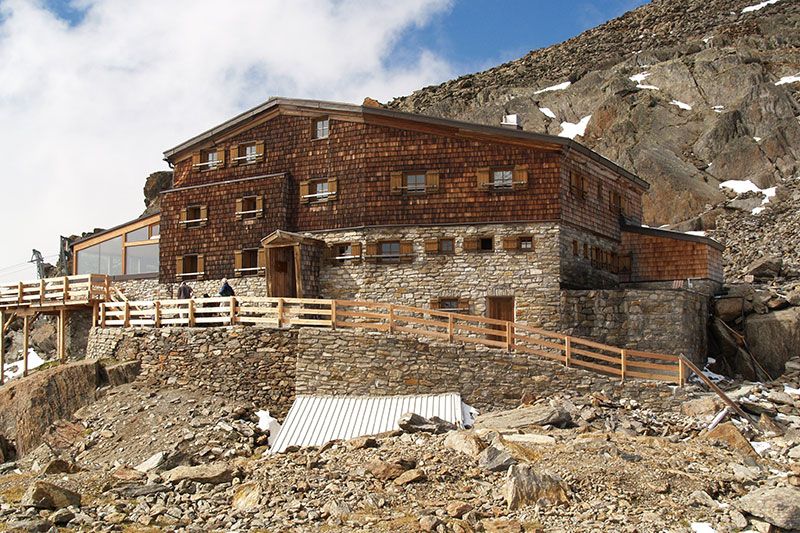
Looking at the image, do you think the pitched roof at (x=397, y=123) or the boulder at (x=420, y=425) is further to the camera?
the pitched roof at (x=397, y=123)

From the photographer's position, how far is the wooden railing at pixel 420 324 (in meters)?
22.0

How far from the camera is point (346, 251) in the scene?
2819 centimetres

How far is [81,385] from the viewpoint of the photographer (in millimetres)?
24812

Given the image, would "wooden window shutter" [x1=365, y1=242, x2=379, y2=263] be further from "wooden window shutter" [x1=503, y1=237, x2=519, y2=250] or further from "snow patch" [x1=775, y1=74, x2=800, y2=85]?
"snow patch" [x1=775, y1=74, x2=800, y2=85]

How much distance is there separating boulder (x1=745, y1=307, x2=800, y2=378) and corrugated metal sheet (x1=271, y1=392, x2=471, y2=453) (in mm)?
12139

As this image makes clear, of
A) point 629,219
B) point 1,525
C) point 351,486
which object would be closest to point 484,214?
point 629,219

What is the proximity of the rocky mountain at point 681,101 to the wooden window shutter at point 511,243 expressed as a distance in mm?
22134

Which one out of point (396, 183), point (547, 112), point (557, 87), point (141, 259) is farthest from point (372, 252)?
point (557, 87)

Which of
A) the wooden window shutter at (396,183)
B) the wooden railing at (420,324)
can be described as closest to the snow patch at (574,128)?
the wooden window shutter at (396,183)

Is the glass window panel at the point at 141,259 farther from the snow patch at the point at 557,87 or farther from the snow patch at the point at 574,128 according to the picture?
the snow patch at the point at 557,87

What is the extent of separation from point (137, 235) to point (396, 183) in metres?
13.7

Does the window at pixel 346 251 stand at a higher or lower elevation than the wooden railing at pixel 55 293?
higher

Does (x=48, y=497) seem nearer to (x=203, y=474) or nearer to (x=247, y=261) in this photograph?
(x=203, y=474)

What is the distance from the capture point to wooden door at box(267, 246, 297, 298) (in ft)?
93.8
